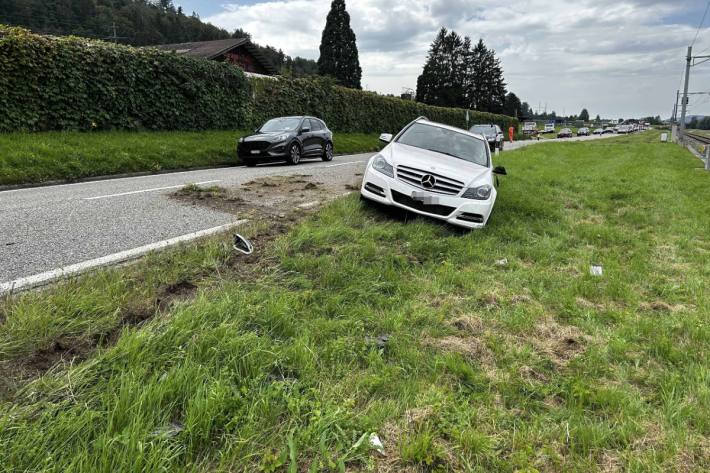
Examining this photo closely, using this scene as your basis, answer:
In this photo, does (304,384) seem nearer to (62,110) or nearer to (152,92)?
(62,110)

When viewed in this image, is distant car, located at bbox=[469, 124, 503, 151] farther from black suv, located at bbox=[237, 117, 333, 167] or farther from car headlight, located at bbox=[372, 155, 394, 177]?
car headlight, located at bbox=[372, 155, 394, 177]

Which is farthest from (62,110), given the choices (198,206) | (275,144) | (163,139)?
(198,206)

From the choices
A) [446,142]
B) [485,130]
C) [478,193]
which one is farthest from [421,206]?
[485,130]

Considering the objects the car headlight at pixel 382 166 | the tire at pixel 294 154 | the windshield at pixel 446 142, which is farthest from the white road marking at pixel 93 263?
the tire at pixel 294 154

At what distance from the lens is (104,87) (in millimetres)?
13188

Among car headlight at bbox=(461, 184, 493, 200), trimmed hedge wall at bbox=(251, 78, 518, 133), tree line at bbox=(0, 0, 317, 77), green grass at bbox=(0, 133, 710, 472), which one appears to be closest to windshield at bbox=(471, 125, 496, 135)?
trimmed hedge wall at bbox=(251, 78, 518, 133)

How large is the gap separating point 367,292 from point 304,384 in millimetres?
1467

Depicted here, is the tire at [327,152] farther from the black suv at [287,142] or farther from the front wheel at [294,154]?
the front wheel at [294,154]

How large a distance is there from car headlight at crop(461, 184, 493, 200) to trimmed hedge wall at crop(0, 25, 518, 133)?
11.7 metres

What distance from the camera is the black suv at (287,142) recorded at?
13.5 meters

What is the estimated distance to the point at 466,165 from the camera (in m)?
6.83

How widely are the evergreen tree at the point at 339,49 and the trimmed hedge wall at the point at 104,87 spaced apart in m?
48.6

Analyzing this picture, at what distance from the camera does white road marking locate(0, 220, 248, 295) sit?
3.37 metres

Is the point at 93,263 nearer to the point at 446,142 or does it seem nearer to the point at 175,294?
the point at 175,294
